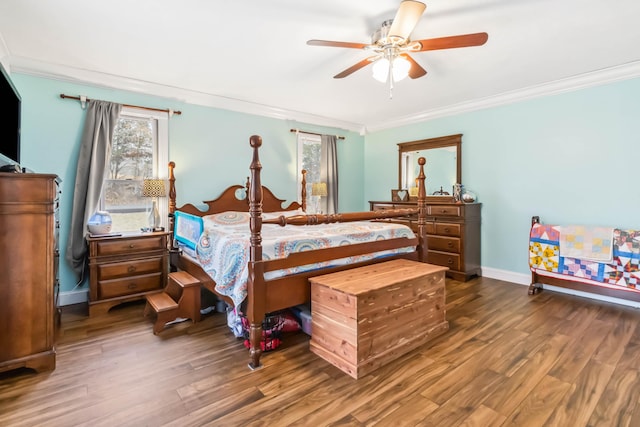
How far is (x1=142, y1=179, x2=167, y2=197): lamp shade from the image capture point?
146 inches

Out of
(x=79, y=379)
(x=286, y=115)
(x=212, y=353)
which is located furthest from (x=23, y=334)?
(x=286, y=115)

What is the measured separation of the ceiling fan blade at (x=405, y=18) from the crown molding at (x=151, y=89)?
2.85 meters

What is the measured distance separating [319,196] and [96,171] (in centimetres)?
322

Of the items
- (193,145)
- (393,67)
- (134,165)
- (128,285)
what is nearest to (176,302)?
(128,285)

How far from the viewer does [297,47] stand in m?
2.94

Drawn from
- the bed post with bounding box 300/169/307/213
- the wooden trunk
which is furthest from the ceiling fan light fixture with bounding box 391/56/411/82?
the bed post with bounding box 300/169/307/213

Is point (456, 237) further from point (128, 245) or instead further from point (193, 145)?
point (128, 245)

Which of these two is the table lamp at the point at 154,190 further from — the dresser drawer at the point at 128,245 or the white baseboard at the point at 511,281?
the white baseboard at the point at 511,281

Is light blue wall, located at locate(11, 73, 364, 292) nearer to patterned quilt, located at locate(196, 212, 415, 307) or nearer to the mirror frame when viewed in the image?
the mirror frame

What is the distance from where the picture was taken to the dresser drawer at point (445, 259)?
4.43m

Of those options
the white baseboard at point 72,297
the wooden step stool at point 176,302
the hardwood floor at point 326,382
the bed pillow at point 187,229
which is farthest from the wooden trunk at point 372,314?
the white baseboard at point 72,297

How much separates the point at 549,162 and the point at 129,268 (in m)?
5.09

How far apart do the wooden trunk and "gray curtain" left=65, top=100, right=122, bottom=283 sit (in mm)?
2710

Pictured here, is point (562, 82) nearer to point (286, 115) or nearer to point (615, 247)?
point (615, 247)
